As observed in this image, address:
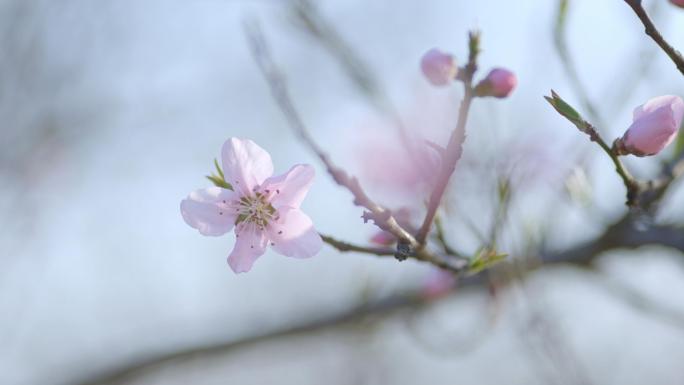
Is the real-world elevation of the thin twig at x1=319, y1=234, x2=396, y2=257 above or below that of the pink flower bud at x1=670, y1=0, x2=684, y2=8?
below

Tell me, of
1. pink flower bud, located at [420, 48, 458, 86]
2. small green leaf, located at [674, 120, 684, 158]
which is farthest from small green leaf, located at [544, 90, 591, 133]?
small green leaf, located at [674, 120, 684, 158]

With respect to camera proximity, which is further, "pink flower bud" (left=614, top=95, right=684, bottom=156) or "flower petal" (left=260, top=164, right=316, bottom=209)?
"flower petal" (left=260, top=164, right=316, bottom=209)

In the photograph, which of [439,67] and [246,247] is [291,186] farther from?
[439,67]

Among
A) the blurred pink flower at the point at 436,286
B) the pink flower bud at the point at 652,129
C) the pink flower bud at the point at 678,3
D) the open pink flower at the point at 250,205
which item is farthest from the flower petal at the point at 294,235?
the blurred pink flower at the point at 436,286

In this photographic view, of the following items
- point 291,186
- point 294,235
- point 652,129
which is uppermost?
point 291,186

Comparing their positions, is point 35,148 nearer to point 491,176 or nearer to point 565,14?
point 491,176

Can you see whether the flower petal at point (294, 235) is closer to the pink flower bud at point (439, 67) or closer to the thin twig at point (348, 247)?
the thin twig at point (348, 247)

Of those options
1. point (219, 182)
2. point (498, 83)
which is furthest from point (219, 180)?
point (498, 83)

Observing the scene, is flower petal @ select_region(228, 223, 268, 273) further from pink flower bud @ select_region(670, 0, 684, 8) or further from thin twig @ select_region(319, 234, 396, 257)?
pink flower bud @ select_region(670, 0, 684, 8)

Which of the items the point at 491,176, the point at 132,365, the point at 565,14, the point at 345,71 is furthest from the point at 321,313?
the point at 565,14
